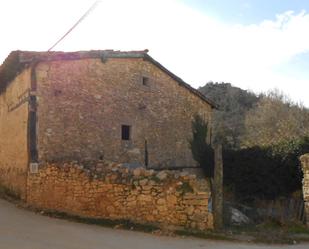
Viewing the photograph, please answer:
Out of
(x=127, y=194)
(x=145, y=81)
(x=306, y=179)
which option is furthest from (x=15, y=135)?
(x=306, y=179)

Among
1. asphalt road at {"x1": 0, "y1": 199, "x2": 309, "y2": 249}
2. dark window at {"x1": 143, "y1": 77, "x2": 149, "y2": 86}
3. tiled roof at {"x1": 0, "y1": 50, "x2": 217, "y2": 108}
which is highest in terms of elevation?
tiled roof at {"x1": 0, "y1": 50, "x2": 217, "y2": 108}

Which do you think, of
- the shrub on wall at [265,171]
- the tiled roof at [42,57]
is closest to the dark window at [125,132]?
the tiled roof at [42,57]

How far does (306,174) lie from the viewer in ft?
44.2

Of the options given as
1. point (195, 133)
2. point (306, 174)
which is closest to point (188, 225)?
point (306, 174)

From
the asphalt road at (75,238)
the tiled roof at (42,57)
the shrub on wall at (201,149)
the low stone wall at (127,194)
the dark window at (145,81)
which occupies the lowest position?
the asphalt road at (75,238)

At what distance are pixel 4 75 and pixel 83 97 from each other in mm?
3866

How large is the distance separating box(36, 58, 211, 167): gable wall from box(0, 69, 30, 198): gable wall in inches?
32.3

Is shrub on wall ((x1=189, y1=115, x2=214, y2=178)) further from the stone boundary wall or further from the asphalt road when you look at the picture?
the asphalt road

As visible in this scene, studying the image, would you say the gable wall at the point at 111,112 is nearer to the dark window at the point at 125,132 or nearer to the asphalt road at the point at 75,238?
the dark window at the point at 125,132

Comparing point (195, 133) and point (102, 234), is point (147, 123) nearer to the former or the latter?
point (195, 133)

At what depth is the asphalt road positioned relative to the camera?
8.46 metres

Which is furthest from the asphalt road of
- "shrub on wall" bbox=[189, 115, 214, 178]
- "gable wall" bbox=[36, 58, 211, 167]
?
"shrub on wall" bbox=[189, 115, 214, 178]

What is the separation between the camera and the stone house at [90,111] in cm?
1412

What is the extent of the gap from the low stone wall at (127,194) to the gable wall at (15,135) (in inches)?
72.4
